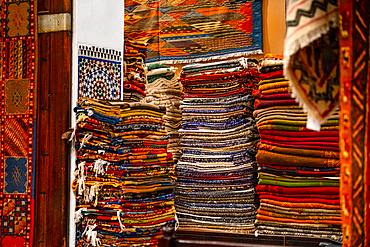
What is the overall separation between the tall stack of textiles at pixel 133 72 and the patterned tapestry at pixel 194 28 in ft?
6.69

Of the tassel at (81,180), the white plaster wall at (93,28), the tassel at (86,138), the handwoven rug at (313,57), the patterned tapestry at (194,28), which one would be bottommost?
the tassel at (81,180)

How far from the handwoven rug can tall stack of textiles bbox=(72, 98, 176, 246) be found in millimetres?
1676

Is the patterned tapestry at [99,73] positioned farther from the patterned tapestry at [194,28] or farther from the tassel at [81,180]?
the patterned tapestry at [194,28]

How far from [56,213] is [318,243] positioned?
1.72 m

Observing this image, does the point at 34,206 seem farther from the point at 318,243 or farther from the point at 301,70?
the point at 301,70

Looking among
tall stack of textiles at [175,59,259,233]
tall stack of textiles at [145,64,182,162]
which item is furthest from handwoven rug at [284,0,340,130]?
tall stack of textiles at [145,64,182,162]

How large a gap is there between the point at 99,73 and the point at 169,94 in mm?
1186

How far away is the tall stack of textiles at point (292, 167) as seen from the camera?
2910 mm

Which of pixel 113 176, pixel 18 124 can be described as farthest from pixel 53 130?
pixel 113 176

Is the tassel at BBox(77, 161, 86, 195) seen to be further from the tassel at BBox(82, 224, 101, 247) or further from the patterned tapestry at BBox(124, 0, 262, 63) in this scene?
the patterned tapestry at BBox(124, 0, 262, 63)

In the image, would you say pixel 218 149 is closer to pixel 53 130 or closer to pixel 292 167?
pixel 292 167

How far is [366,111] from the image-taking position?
1.24 metres

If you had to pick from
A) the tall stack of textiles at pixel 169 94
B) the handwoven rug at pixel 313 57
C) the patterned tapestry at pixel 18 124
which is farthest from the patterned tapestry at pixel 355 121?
the tall stack of textiles at pixel 169 94

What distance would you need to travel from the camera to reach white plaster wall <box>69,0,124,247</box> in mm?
2844
